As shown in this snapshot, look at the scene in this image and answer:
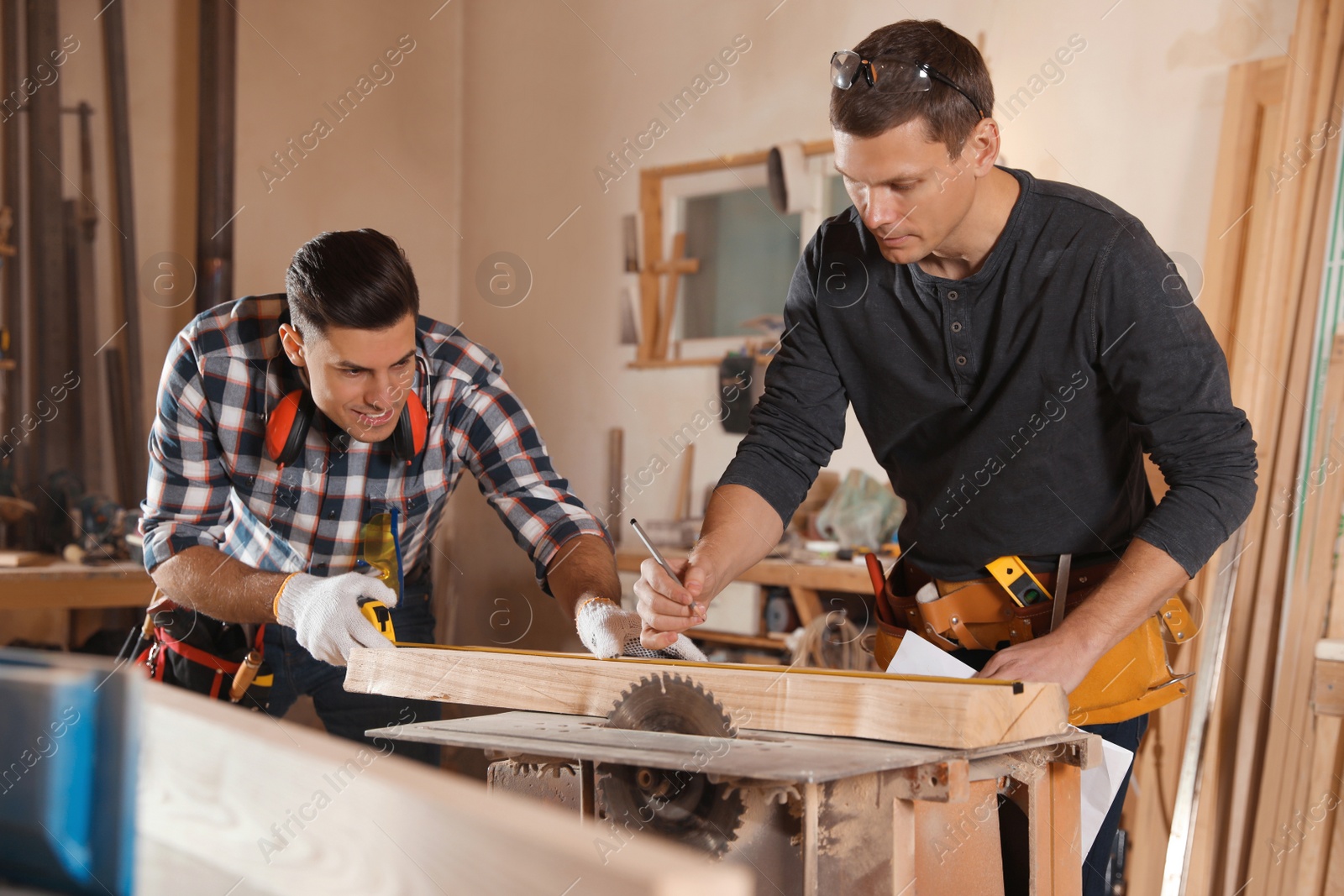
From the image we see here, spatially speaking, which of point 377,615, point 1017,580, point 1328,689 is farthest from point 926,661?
point 1328,689

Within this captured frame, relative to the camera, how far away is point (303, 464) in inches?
86.5

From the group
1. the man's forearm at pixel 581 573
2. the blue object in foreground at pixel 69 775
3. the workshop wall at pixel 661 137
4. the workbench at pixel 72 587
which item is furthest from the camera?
the workshop wall at pixel 661 137

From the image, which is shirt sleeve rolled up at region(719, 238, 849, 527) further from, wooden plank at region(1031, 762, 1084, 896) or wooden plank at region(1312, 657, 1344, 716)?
wooden plank at region(1312, 657, 1344, 716)

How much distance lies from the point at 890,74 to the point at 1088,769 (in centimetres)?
103

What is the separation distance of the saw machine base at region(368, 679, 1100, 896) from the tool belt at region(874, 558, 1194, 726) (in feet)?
0.76

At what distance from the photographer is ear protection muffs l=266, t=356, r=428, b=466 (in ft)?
6.88

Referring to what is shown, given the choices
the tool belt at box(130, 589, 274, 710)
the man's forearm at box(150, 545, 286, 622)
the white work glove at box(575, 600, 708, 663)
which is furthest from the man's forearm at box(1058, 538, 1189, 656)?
the tool belt at box(130, 589, 274, 710)

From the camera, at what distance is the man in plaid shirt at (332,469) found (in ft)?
6.49

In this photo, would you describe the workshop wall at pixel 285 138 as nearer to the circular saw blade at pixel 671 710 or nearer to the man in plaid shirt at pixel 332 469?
the man in plaid shirt at pixel 332 469

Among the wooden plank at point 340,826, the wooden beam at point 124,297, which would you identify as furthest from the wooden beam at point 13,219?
the wooden plank at point 340,826

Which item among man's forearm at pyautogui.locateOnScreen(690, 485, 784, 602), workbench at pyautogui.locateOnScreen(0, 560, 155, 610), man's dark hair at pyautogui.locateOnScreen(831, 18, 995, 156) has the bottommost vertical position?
workbench at pyautogui.locateOnScreen(0, 560, 155, 610)

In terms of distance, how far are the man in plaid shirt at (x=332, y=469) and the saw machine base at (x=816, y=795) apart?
0.56 m

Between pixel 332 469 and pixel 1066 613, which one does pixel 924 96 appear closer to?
pixel 1066 613

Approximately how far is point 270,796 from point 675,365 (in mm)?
4102
